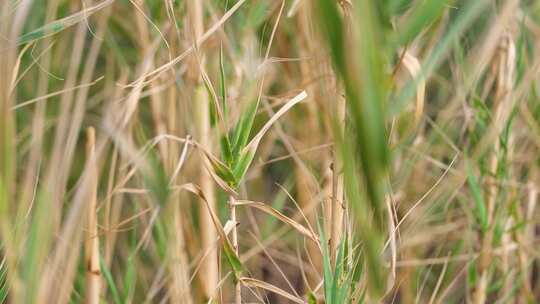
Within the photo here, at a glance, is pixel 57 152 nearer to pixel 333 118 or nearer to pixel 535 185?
pixel 333 118

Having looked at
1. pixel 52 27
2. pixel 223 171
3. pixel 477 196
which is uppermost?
pixel 52 27

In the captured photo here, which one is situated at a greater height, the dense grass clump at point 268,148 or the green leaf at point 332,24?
the green leaf at point 332,24

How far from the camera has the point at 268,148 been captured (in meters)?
1.03

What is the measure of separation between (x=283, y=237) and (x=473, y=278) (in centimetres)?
29

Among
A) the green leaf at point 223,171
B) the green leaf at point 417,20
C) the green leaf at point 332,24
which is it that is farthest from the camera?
the green leaf at point 223,171

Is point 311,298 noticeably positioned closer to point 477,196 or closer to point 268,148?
point 477,196

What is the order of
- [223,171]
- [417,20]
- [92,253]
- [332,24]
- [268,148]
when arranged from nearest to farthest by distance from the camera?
[332,24]
[417,20]
[223,171]
[92,253]
[268,148]

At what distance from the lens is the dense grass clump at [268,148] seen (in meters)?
0.44

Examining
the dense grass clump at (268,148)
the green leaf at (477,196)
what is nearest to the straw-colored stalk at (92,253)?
the dense grass clump at (268,148)

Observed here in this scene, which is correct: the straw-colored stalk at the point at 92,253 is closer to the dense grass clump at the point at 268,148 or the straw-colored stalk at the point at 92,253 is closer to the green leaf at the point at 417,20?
the dense grass clump at the point at 268,148

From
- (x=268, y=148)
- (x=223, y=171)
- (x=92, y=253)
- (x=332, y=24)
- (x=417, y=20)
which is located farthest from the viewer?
(x=268, y=148)

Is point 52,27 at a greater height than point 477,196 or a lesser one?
greater

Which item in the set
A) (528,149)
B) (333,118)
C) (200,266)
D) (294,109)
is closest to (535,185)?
(528,149)

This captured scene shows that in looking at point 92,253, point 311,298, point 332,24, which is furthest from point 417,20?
point 92,253
